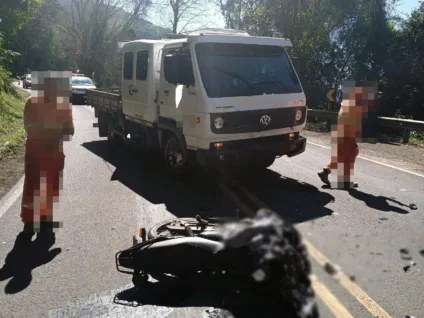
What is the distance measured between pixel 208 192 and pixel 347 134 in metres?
2.36

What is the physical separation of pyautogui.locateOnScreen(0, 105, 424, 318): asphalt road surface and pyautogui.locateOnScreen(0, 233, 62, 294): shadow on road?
0.03 feet

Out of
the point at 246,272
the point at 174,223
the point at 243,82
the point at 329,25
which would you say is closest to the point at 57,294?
the point at 174,223

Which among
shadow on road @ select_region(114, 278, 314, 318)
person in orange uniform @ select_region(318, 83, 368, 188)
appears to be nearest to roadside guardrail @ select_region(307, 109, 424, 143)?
person in orange uniform @ select_region(318, 83, 368, 188)

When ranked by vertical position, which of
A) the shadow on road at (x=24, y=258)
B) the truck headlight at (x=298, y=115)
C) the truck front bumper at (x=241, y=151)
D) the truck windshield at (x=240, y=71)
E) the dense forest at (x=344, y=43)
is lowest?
the shadow on road at (x=24, y=258)

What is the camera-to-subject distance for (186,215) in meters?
5.39

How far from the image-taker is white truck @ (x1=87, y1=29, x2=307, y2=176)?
6.26 meters

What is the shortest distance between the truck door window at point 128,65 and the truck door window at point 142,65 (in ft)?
1.03

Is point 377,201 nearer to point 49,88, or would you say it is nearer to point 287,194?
point 287,194

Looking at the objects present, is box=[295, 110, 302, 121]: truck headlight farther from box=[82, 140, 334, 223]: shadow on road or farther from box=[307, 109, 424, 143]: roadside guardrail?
box=[307, 109, 424, 143]: roadside guardrail

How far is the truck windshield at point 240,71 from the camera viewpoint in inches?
249

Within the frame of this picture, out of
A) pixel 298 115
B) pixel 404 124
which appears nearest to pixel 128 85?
pixel 298 115

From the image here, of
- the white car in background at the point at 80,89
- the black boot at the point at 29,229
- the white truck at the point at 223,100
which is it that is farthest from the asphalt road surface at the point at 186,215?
the white car in background at the point at 80,89

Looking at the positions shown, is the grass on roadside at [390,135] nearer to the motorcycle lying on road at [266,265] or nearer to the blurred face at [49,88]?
the blurred face at [49,88]

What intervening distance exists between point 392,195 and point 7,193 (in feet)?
20.6
